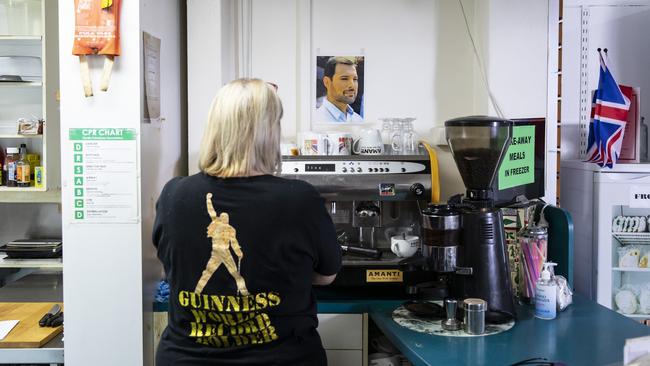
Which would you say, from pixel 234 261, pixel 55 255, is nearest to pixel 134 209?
pixel 234 261

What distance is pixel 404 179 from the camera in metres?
2.57

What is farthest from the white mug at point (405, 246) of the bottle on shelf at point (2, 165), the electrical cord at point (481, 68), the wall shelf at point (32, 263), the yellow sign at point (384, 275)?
the bottle on shelf at point (2, 165)

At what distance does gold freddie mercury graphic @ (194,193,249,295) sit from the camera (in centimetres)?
158

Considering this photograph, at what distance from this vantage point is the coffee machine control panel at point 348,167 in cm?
258

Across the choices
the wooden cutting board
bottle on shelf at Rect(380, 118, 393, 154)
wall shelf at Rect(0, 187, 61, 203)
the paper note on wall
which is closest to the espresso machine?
bottle on shelf at Rect(380, 118, 393, 154)

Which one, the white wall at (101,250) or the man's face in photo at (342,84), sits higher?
the man's face in photo at (342,84)

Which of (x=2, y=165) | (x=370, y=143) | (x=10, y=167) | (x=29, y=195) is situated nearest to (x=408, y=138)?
(x=370, y=143)

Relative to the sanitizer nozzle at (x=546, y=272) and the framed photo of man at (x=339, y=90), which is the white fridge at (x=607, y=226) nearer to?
the sanitizer nozzle at (x=546, y=272)

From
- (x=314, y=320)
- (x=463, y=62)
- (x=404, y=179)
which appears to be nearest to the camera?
(x=314, y=320)

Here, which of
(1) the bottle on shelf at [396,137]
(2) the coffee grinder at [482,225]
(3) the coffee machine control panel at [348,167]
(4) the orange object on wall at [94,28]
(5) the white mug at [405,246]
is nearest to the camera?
(2) the coffee grinder at [482,225]

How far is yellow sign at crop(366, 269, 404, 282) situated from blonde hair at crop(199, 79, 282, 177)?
0.82 metres

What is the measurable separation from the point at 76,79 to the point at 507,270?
5.18 ft

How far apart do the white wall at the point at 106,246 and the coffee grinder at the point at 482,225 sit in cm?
108

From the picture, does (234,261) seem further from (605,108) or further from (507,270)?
(605,108)
